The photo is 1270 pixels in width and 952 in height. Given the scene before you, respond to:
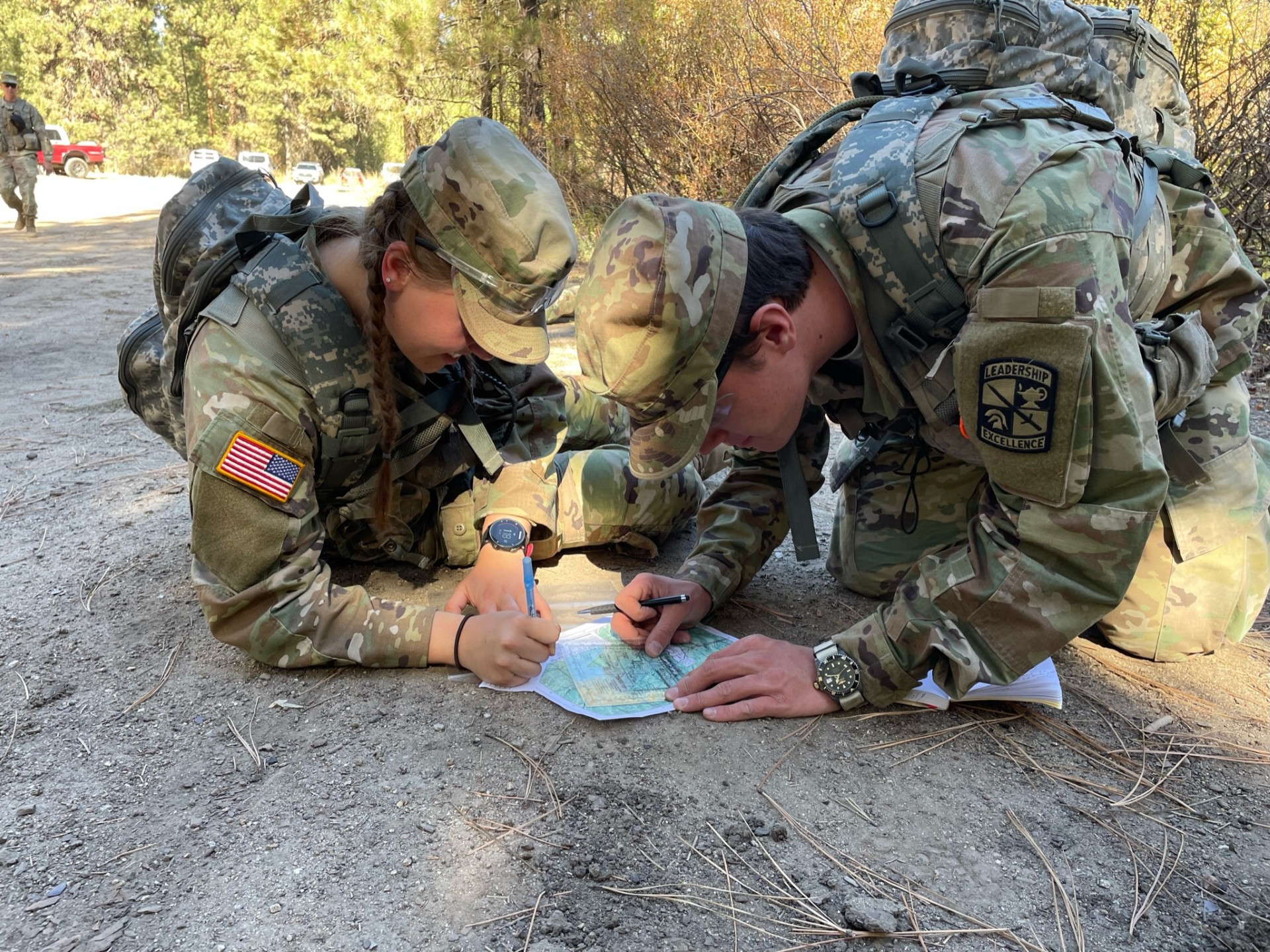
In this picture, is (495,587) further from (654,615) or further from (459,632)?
(654,615)

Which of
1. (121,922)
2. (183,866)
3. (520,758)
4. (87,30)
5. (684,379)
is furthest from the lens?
(87,30)

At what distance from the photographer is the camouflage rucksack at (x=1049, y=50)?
242cm

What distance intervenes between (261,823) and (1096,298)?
1727 mm

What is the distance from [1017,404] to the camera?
65.8 inches

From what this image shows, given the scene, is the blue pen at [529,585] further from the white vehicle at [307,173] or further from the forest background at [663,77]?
the white vehicle at [307,173]

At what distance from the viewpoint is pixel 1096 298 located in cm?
161

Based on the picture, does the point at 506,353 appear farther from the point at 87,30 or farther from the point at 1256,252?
the point at 87,30

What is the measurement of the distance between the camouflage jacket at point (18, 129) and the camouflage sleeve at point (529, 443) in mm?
11991

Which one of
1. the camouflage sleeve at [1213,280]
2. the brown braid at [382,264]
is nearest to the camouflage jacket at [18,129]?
the brown braid at [382,264]

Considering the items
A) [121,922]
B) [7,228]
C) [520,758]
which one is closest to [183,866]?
[121,922]

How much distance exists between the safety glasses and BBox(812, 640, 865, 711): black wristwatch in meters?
0.96

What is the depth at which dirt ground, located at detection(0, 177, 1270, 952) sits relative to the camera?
152 centimetres

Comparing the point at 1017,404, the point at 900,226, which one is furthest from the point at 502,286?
the point at 1017,404

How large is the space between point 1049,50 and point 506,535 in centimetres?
192
